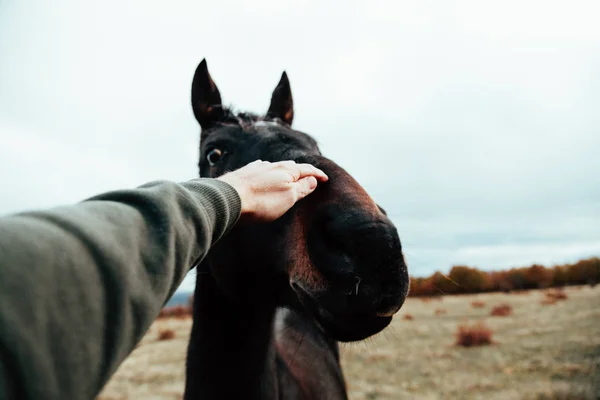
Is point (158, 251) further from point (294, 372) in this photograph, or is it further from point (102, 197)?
point (294, 372)

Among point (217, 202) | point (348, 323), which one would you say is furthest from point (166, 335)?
point (217, 202)

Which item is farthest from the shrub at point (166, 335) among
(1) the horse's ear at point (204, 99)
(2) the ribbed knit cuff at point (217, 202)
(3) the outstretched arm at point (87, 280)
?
(3) the outstretched arm at point (87, 280)

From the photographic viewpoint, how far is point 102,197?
105 centimetres

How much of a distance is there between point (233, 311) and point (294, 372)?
1.87 m

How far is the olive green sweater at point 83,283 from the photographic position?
2.13 ft

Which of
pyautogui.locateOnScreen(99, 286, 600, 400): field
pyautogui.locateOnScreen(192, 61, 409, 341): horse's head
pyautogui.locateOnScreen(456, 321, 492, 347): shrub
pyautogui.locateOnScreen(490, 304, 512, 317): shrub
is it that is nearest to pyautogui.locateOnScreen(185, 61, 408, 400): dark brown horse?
pyautogui.locateOnScreen(192, 61, 409, 341): horse's head

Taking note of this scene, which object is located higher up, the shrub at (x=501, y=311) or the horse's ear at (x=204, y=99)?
the horse's ear at (x=204, y=99)

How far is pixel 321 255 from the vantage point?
1826 mm

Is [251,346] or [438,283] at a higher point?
[438,283]

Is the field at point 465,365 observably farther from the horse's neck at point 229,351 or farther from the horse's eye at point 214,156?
the horse's eye at point 214,156

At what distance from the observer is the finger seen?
199 centimetres

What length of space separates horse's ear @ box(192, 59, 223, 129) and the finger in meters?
1.93

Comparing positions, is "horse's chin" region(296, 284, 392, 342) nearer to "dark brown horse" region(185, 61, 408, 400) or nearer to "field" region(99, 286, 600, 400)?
"dark brown horse" region(185, 61, 408, 400)

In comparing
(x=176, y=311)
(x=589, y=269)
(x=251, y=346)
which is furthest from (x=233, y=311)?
(x=589, y=269)
